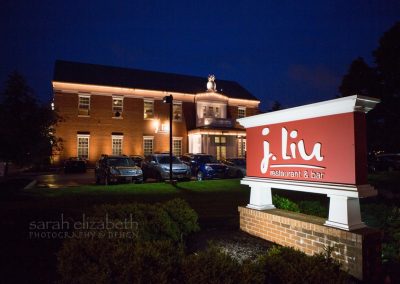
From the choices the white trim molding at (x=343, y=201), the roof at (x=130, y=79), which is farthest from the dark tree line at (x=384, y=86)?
the white trim molding at (x=343, y=201)

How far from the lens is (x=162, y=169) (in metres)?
20.4

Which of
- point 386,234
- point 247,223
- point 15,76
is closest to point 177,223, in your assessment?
point 247,223

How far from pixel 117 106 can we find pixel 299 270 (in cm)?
3212

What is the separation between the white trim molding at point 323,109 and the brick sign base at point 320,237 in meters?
1.69

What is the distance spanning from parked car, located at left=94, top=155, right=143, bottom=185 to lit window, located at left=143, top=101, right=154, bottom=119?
15.6m

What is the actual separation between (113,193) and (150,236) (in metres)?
7.44

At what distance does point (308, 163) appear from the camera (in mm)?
5191

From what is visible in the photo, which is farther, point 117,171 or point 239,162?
point 239,162

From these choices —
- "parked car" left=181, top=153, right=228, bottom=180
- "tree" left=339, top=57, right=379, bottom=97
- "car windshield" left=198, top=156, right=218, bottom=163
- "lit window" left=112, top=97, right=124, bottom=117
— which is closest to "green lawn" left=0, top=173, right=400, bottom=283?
"parked car" left=181, top=153, right=228, bottom=180

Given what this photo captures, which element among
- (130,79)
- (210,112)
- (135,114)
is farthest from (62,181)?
(210,112)

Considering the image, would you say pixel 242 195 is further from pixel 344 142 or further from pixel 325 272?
pixel 325 272

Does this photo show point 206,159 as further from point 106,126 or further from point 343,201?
point 343,201

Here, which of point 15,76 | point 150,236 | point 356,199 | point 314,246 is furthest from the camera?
point 15,76

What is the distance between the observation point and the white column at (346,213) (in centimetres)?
459
